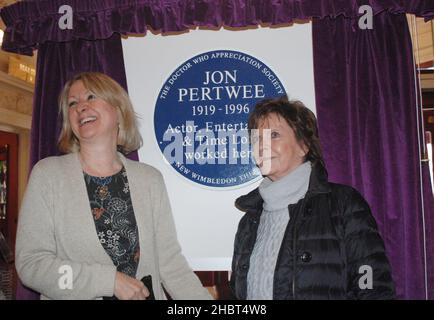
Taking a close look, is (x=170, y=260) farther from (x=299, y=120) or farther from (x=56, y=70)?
(x=56, y=70)

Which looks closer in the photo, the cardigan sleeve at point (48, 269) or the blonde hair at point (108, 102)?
the cardigan sleeve at point (48, 269)

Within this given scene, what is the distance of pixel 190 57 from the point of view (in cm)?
207

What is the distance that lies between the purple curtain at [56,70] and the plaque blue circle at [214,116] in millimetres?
243

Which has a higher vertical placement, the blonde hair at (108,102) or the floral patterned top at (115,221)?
the blonde hair at (108,102)

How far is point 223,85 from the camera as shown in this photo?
2027 millimetres

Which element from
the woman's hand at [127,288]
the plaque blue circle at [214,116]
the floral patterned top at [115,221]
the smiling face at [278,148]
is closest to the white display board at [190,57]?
the plaque blue circle at [214,116]

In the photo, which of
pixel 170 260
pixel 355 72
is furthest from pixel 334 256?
pixel 355 72

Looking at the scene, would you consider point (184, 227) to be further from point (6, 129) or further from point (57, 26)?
point (6, 129)

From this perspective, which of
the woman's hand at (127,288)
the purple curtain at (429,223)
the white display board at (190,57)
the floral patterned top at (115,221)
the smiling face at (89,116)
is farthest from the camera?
the white display board at (190,57)

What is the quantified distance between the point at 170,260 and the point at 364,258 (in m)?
0.70

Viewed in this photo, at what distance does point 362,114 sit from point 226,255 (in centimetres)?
92

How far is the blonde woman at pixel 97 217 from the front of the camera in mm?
1311

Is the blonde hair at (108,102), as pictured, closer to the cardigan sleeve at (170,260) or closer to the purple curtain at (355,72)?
the cardigan sleeve at (170,260)

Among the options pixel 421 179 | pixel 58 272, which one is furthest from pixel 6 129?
pixel 421 179
